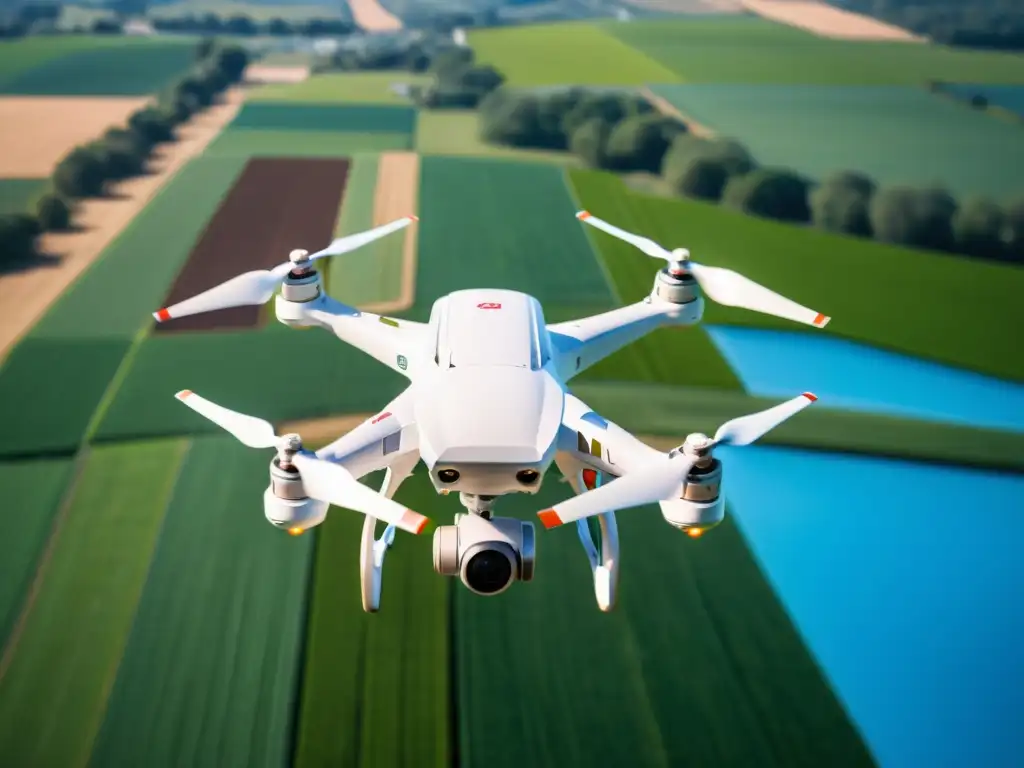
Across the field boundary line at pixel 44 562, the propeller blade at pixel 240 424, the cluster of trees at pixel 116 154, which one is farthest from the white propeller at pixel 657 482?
the cluster of trees at pixel 116 154

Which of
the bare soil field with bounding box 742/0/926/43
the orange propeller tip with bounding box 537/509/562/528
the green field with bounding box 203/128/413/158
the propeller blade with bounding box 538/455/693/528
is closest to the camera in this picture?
the orange propeller tip with bounding box 537/509/562/528

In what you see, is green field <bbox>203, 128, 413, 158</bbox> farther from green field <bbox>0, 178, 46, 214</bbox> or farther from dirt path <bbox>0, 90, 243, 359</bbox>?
green field <bbox>0, 178, 46, 214</bbox>

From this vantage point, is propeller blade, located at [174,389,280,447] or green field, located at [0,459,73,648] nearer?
propeller blade, located at [174,389,280,447]

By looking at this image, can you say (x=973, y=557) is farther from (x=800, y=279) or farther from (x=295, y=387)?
(x=295, y=387)

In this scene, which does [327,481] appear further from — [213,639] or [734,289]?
[734,289]

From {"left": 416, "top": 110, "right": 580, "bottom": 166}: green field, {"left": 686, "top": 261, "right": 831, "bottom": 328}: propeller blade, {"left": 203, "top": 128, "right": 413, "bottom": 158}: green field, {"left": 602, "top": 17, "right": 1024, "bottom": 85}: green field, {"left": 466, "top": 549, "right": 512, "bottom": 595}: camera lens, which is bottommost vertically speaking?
{"left": 203, "top": 128, "right": 413, "bottom": 158}: green field

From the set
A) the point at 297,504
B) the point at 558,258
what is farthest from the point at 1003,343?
the point at 297,504

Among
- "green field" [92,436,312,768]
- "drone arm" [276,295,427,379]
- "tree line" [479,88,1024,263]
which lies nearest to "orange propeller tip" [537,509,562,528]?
"drone arm" [276,295,427,379]
